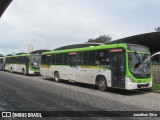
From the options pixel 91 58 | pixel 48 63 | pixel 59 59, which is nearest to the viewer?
pixel 91 58

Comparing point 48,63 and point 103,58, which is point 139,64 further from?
point 48,63

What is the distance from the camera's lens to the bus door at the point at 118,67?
14569 mm

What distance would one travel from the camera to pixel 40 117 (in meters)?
8.48

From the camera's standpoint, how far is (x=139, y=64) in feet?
48.4

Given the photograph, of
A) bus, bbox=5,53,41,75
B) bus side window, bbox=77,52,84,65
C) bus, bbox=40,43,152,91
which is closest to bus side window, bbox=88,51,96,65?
bus, bbox=40,43,152,91

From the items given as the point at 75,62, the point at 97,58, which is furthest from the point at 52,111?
the point at 75,62

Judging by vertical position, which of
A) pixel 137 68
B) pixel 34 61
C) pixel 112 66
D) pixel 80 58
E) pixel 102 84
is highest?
pixel 80 58

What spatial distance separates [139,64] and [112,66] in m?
1.59

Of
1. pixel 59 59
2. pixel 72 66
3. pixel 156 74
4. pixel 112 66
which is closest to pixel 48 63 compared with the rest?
pixel 59 59

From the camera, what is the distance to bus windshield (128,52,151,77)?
47.4 ft

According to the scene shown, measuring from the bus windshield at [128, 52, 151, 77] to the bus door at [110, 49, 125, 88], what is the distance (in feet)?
1.59

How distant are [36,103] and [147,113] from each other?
4.56m

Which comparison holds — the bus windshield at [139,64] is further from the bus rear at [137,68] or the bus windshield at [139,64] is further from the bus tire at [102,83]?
the bus tire at [102,83]

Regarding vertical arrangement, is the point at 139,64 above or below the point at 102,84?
above
